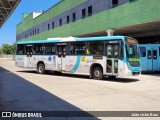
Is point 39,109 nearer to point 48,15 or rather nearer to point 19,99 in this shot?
point 19,99

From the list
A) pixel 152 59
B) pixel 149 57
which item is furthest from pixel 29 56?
pixel 152 59

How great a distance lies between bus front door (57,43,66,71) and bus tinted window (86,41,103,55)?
250 centimetres

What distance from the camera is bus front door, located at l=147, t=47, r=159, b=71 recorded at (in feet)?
80.9

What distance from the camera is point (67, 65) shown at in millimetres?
20250

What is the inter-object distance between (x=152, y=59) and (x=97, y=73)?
27.9ft

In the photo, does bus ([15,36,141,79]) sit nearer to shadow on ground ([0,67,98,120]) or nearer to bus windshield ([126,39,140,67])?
bus windshield ([126,39,140,67])

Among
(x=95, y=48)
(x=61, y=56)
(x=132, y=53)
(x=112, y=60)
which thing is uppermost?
(x=95, y=48)

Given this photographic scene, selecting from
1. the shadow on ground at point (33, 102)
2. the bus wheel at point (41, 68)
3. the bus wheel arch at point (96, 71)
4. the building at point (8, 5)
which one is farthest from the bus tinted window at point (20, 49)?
the shadow on ground at point (33, 102)

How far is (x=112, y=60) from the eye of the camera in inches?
664

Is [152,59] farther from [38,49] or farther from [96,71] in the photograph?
[38,49]

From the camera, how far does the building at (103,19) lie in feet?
78.5

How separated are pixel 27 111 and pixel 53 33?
126 feet

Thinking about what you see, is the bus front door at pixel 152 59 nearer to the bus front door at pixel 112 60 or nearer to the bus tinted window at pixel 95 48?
Answer: the bus tinted window at pixel 95 48

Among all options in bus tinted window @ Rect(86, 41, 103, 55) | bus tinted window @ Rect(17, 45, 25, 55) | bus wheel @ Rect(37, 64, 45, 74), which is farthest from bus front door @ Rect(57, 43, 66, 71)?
bus tinted window @ Rect(17, 45, 25, 55)
